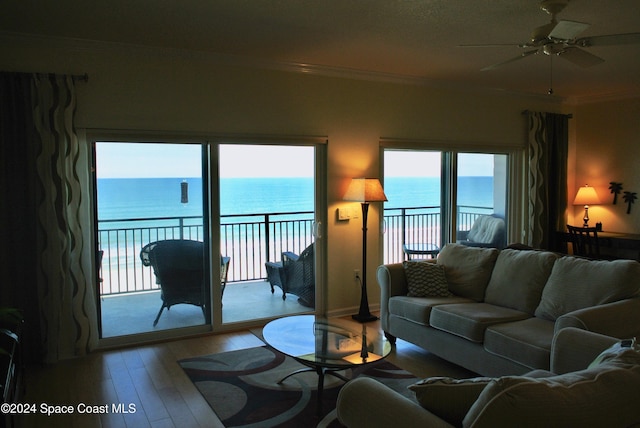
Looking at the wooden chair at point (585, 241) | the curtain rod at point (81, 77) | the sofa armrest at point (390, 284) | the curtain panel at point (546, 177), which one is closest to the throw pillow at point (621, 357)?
the sofa armrest at point (390, 284)

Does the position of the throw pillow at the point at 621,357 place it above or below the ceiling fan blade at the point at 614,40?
below

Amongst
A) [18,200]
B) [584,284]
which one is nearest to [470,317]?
[584,284]

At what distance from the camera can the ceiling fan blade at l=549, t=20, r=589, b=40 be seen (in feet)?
9.11

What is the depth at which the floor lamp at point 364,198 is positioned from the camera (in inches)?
199

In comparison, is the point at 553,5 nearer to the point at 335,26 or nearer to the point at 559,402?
the point at 335,26

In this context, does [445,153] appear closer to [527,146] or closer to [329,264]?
[527,146]

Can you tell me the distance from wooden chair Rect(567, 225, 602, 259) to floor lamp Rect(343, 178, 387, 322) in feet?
9.57

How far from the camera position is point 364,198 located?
16.5 feet

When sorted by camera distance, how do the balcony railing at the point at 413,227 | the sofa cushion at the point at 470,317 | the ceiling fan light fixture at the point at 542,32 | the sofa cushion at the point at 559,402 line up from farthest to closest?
the balcony railing at the point at 413,227
the sofa cushion at the point at 470,317
the ceiling fan light fixture at the point at 542,32
the sofa cushion at the point at 559,402

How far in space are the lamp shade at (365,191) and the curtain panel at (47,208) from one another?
8.20 feet

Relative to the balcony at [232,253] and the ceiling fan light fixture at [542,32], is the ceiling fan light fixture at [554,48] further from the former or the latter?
the balcony at [232,253]

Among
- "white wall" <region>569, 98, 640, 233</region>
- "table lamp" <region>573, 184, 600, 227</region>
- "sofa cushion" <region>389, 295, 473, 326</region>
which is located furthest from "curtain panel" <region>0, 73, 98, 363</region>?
"white wall" <region>569, 98, 640, 233</region>

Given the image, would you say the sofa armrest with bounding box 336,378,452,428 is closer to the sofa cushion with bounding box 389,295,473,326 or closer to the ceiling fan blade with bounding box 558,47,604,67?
the sofa cushion with bounding box 389,295,473,326

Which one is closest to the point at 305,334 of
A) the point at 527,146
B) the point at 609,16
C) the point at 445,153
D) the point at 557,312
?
the point at 557,312
